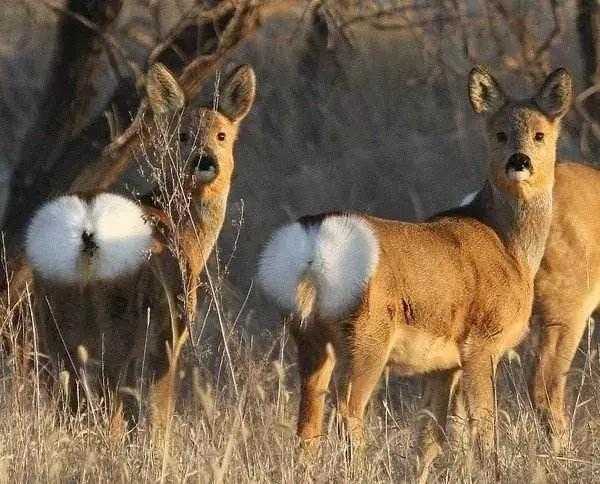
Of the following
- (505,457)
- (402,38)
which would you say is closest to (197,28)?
(505,457)

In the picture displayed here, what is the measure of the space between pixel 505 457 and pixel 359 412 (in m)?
0.73

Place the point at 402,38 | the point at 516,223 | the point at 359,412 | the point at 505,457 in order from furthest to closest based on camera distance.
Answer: the point at 402,38 < the point at 516,223 < the point at 359,412 < the point at 505,457

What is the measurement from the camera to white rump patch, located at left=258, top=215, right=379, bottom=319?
6.64 meters

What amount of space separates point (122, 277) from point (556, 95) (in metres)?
2.45

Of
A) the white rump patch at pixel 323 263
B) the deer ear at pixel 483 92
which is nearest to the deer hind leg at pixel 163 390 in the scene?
the white rump patch at pixel 323 263

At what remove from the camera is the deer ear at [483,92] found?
8680 mm

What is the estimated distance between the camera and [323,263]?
6.63m

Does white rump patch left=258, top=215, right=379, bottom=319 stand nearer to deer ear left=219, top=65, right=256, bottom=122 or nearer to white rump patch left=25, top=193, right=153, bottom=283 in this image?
white rump patch left=25, top=193, right=153, bottom=283

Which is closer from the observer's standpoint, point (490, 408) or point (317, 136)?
point (490, 408)

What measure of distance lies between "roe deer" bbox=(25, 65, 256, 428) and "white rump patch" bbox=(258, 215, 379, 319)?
0.33 m

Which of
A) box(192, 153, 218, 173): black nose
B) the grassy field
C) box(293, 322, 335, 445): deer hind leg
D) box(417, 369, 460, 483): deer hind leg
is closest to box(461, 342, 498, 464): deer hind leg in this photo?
box(417, 369, 460, 483): deer hind leg

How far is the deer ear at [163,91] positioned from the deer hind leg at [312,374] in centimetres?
195

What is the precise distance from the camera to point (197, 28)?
9.55 meters

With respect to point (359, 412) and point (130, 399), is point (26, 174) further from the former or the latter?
point (359, 412)
